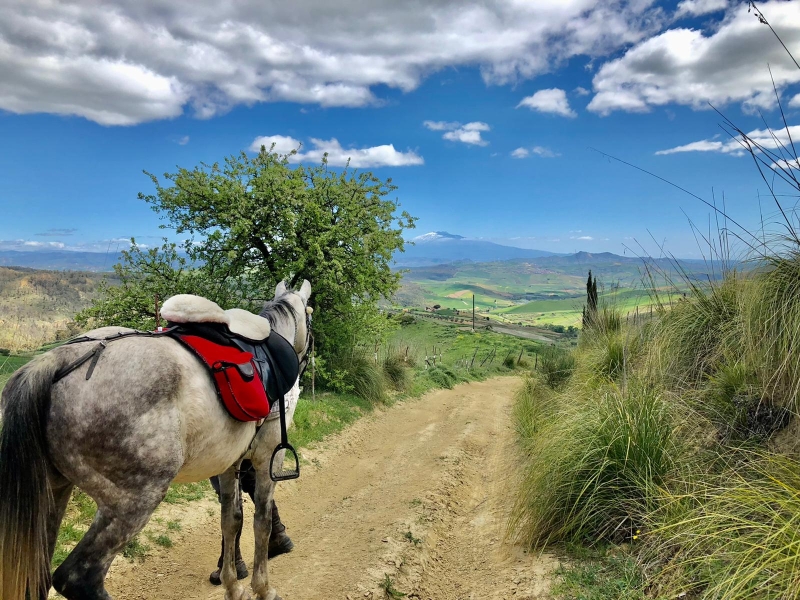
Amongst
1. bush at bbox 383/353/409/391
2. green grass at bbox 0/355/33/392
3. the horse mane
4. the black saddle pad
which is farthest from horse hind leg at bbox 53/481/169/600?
bush at bbox 383/353/409/391

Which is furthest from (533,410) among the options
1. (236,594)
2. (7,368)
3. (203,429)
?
(7,368)

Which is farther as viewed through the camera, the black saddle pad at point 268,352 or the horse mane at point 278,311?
the horse mane at point 278,311

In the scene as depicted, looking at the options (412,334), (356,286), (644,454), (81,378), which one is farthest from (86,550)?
(412,334)

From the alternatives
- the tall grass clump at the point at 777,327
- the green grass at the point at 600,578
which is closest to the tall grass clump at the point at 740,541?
the green grass at the point at 600,578

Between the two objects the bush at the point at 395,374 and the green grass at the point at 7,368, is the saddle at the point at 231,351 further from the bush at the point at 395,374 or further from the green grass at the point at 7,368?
the bush at the point at 395,374

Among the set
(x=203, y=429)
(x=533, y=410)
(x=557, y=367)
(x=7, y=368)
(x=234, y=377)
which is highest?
(x=234, y=377)

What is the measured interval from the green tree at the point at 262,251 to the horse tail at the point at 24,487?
8343mm

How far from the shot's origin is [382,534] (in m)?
5.07

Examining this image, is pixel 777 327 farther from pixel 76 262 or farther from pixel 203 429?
pixel 76 262

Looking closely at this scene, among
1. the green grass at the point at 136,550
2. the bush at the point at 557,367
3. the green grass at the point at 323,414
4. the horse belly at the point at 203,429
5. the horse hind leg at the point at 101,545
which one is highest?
the horse belly at the point at 203,429

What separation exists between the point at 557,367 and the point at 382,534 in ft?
21.4

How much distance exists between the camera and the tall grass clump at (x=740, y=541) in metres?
2.23

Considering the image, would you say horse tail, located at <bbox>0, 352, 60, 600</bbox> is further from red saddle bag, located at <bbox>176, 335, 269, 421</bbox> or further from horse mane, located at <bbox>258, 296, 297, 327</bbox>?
horse mane, located at <bbox>258, 296, 297, 327</bbox>

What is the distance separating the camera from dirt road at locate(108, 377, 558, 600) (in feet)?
13.3
